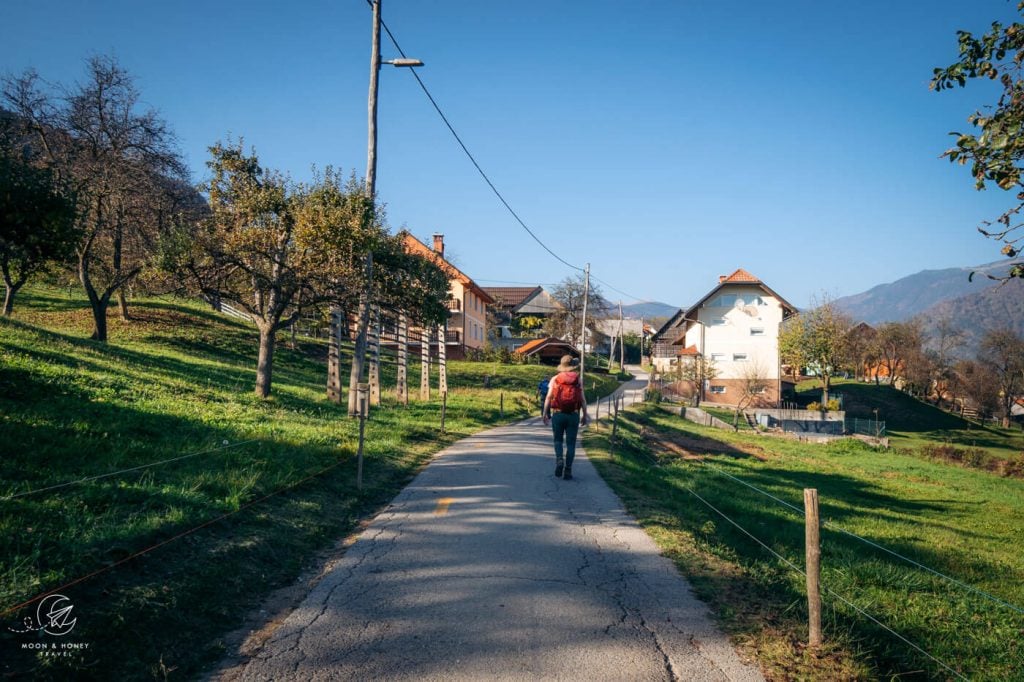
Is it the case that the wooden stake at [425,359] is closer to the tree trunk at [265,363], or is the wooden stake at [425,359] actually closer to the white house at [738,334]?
the tree trunk at [265,363]

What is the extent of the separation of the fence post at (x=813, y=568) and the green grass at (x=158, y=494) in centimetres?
398

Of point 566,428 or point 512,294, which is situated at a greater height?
point 512,294

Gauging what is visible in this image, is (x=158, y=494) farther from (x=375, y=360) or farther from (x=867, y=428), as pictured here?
(x=867, y=428)

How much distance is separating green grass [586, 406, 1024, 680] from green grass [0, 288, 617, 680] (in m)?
3.75

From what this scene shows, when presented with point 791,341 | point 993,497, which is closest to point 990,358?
point 791,341

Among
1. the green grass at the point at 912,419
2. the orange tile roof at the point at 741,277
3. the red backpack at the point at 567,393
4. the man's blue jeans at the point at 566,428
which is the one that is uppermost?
the orange tile roof at the point at 741,277

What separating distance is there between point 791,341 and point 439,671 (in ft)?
181

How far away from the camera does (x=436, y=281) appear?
64.8 feet

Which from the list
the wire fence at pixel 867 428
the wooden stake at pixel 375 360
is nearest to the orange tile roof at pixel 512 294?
the wire fence at pixel 867 428

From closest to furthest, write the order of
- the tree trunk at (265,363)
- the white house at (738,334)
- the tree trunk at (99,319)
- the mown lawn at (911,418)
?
1. the tree trunk at (265,363)
2. the tree trunk at (99,319)
3. the mown lawn at (911,418)
4. the white house at (738,334)

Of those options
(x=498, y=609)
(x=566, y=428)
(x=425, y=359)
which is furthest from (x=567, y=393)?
(x=425, y=359)

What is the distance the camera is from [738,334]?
184 feet

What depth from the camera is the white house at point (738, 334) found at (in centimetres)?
5506

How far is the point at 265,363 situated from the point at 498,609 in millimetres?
13508
